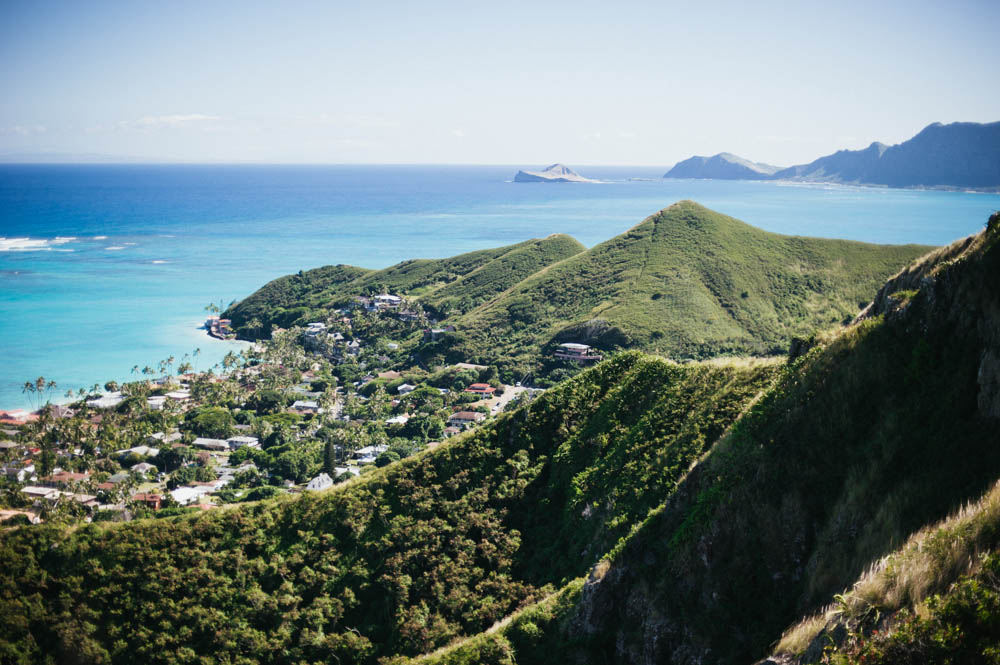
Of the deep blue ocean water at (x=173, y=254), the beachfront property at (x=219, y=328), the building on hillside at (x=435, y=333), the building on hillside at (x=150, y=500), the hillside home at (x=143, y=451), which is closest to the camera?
the building on hillside at (x=150, y=500)

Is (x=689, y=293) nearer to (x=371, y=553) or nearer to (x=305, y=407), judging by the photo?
(x=305, y=407)

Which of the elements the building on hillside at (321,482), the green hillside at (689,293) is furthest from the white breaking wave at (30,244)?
the building on hillside at (321,482)

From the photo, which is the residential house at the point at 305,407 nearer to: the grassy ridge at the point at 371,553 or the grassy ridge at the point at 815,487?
the grassy ridge at the point at 371,553

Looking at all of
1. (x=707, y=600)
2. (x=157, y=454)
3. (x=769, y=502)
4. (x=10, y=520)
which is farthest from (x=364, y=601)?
(x=157, y=454)

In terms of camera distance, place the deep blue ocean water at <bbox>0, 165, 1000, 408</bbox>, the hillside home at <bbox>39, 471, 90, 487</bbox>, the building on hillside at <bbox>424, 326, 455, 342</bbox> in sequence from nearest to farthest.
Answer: the hillside home at <bbox>39, 471, 90, 487</bbox>, the building on hillside at <bbox>424, 326, 455, 342</bbox>, the deep blue ocean water at <bbox>0, 165, 1000, 408</bbox>

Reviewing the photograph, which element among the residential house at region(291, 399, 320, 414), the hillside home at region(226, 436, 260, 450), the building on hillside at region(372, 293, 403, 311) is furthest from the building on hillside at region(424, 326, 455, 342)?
the hillside home at region(226, 436, 260, 450)

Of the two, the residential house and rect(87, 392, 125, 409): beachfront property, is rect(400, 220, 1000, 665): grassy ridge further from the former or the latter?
rect(87, 392, 125, 409): beachfront property

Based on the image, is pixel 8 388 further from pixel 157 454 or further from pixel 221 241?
pixel 221 241
